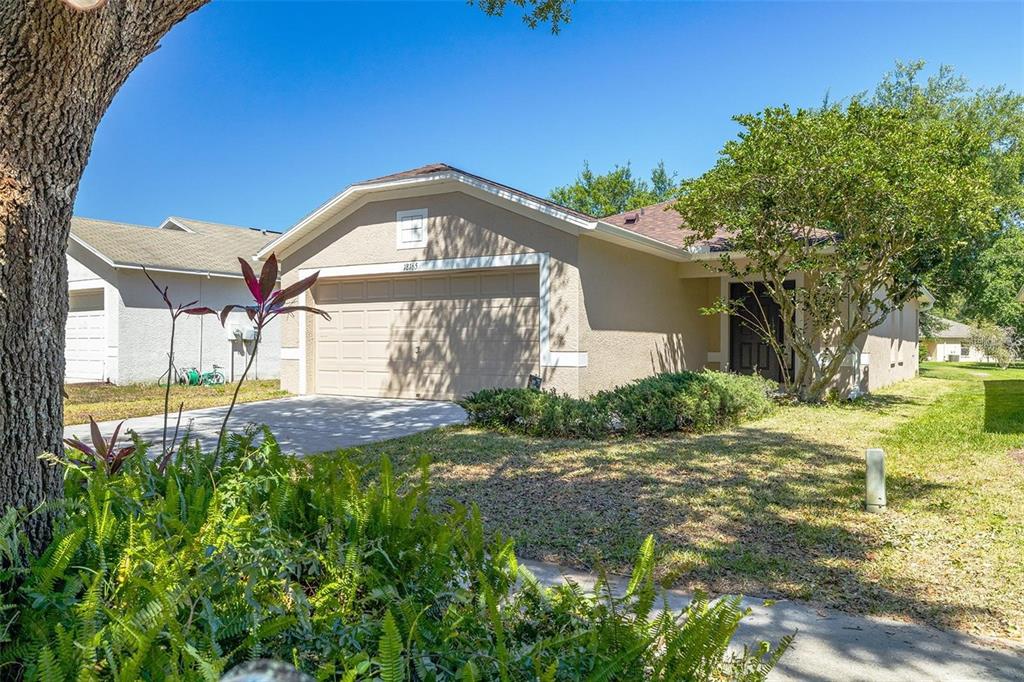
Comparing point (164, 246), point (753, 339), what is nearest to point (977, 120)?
point (753, 339)

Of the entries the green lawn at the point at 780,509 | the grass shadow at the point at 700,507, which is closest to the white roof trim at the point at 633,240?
the green lawn at the point at 780,509

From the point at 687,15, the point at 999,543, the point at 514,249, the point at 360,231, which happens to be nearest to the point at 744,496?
the point at 999,543

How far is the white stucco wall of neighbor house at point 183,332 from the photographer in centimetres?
1596

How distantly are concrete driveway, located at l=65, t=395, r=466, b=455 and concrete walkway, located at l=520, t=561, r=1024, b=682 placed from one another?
5424 millimetres

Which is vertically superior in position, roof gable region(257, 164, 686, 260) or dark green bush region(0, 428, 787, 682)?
roof gable region(257, 164, 686, 260)

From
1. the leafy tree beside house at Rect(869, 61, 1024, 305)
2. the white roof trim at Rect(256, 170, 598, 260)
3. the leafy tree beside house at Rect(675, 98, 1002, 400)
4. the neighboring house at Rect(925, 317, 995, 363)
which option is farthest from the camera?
the neighboring house at Rect(925, 317, 995, 363)

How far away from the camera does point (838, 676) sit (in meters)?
2.69

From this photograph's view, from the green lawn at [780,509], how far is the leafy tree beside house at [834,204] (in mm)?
3397

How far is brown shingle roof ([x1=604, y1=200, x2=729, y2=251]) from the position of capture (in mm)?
13438

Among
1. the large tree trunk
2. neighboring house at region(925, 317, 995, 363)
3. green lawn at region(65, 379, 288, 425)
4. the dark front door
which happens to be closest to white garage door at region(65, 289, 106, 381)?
green lawn at region(65, 379, 288, 425)

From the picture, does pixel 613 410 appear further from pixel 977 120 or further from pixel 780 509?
pixel 977 120

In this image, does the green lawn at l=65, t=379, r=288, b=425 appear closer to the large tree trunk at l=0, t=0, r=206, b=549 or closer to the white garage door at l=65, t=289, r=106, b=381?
the white garage door at l=65, t=289, r=106, b=381

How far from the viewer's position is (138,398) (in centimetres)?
1318

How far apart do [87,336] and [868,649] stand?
61.1ft
